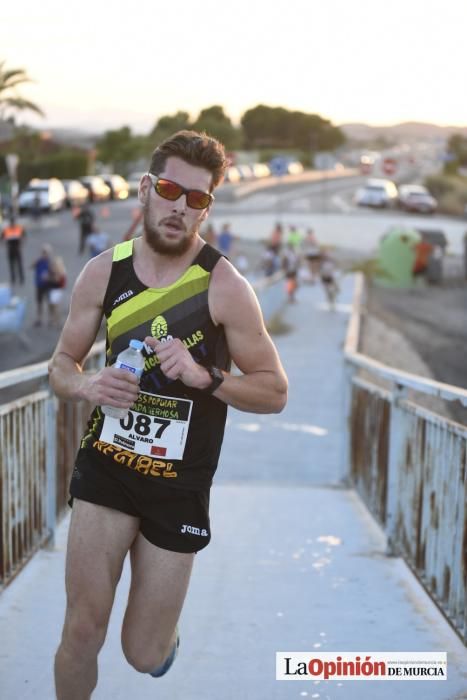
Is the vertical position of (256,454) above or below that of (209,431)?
below

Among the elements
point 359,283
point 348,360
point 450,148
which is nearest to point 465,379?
point 359,283

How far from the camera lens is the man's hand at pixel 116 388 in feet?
12.0

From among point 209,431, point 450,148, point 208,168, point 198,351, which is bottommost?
point 450,148

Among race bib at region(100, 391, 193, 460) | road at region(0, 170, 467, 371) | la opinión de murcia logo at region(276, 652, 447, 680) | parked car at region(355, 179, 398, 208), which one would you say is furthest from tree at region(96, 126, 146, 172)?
race bib at region(100, 391, 193, 460)

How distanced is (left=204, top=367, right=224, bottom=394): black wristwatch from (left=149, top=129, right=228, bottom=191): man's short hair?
0.70m

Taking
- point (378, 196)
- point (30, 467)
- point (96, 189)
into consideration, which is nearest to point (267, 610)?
point (30, 467)

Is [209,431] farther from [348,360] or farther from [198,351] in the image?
[348,360]

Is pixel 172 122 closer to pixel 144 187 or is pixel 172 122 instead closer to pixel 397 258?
pixel 397 258

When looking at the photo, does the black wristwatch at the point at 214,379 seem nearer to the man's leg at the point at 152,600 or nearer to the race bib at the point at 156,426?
the race bib at the point at 156,426

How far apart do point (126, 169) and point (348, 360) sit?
9373 centimetres

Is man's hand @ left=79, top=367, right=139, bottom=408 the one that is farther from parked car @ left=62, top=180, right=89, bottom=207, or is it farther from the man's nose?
parked car @ left=62, top=180, right=89, bottom=207

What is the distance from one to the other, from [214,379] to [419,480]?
267 centimetres

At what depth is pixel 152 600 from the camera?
3.86 m

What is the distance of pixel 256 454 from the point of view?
12.7 m
